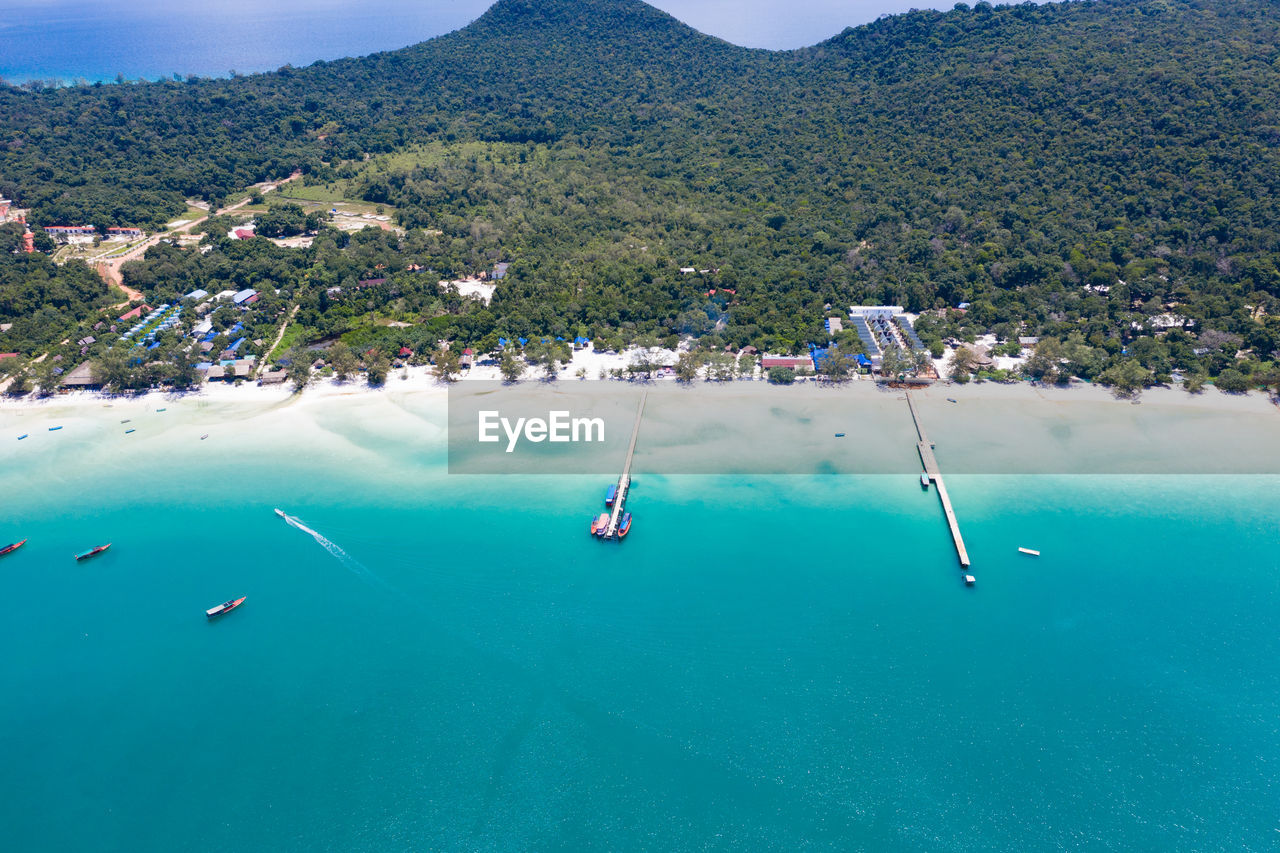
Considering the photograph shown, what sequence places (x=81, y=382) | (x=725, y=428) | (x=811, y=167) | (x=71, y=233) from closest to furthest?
(x=725, y=428) → (x=81, y=382) → (x=71, y=233) → (x=811, y=167)

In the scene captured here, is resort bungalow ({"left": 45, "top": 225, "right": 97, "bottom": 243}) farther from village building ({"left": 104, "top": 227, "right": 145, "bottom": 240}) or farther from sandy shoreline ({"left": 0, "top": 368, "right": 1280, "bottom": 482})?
sandy shoreline ({"left": 0, "top": 368, "right": 1280, "bottom": 482})

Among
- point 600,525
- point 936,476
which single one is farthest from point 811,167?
point 600,525

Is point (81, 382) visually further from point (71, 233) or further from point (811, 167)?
point (811, 167)

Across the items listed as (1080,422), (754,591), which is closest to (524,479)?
(754,591)

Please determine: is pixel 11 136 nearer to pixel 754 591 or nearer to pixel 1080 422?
pixel 754 591

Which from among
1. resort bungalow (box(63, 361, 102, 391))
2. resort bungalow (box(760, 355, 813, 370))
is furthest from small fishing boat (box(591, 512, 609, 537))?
resort bungalow (box(63, 361, 102, 391))

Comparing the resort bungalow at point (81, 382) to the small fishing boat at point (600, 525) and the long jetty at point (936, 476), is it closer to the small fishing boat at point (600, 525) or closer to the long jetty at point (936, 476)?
the small fishing boat at point (600, 525)
